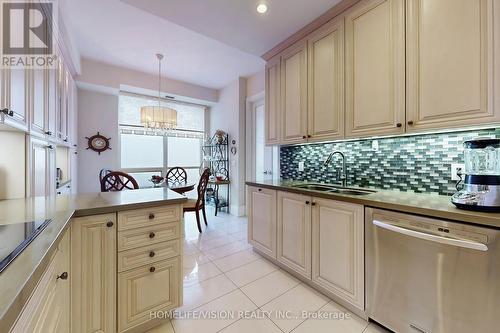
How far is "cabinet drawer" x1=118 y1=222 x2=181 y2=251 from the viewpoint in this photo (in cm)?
134

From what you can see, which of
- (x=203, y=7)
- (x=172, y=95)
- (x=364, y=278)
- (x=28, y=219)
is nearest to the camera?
(x=28, y=219)

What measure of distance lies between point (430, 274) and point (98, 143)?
16.2 ft

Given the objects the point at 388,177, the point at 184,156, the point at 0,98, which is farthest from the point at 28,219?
the point at 184,156

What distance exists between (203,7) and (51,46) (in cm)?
150

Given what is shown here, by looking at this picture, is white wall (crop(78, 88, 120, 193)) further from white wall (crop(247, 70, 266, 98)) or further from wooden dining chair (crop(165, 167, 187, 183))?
white wall (crop(247, 70, 266, 98))

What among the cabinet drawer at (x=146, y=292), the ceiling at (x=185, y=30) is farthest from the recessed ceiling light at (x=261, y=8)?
the cabinet drawer at (x=146, y=292)

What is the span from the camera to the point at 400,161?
6.11ft

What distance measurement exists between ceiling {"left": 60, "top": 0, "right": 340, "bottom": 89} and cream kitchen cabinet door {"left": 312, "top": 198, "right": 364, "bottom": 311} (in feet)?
5.95

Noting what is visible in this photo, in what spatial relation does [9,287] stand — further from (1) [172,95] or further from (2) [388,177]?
(1) [172,95]

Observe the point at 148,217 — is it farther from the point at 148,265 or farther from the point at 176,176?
the point at 176,176

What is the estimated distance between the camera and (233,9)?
197cm

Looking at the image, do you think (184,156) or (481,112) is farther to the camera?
(184,156)

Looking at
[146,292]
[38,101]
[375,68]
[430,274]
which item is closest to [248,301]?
[146,292]

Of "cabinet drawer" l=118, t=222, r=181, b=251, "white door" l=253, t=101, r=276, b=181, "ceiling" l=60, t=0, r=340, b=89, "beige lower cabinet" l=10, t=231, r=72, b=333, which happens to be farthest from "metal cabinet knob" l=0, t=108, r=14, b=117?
"white door" l=253, t=101, r=276, b=181
